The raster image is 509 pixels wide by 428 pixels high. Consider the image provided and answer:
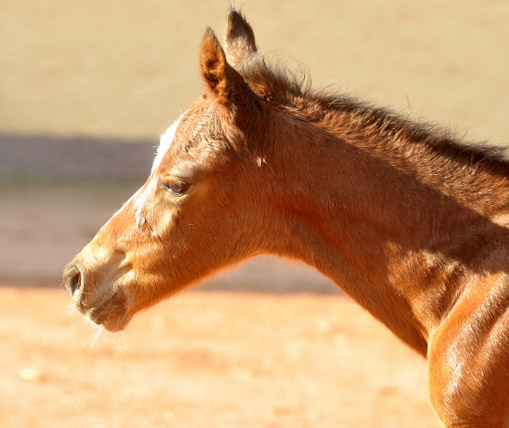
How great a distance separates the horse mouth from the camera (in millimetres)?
3730

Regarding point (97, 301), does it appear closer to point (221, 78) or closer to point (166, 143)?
point (166, 143)

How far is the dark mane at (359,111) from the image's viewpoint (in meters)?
3.46

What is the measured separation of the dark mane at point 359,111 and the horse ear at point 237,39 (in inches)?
8.2


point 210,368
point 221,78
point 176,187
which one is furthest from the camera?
point 210,368

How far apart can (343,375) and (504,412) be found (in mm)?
3645

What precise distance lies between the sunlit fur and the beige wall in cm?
787

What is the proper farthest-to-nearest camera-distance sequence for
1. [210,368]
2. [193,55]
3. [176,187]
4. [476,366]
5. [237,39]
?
1. [193,55]
2. [210,368]
3. [237,39]
4. [176,187]
5. [476,366]

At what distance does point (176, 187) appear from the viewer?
11.7 feet

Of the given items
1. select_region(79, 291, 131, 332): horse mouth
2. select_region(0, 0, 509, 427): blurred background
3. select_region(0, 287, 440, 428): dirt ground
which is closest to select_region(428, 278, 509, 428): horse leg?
select_region(79, 291, 131, 332): horse mouth

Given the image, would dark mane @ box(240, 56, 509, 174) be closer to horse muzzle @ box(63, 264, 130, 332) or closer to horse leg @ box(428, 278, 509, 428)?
horse leg @ box(428, 278, 509, 428)

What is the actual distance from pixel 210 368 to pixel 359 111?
3.63 metres

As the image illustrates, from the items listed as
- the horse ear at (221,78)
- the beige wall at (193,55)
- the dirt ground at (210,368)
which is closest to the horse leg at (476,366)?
the horse ear at (221,78)

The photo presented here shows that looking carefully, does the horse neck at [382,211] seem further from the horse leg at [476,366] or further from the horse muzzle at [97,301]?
the horse muzzle at [97,301]

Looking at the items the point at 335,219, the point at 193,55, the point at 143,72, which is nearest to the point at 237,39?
the point at 335,219
